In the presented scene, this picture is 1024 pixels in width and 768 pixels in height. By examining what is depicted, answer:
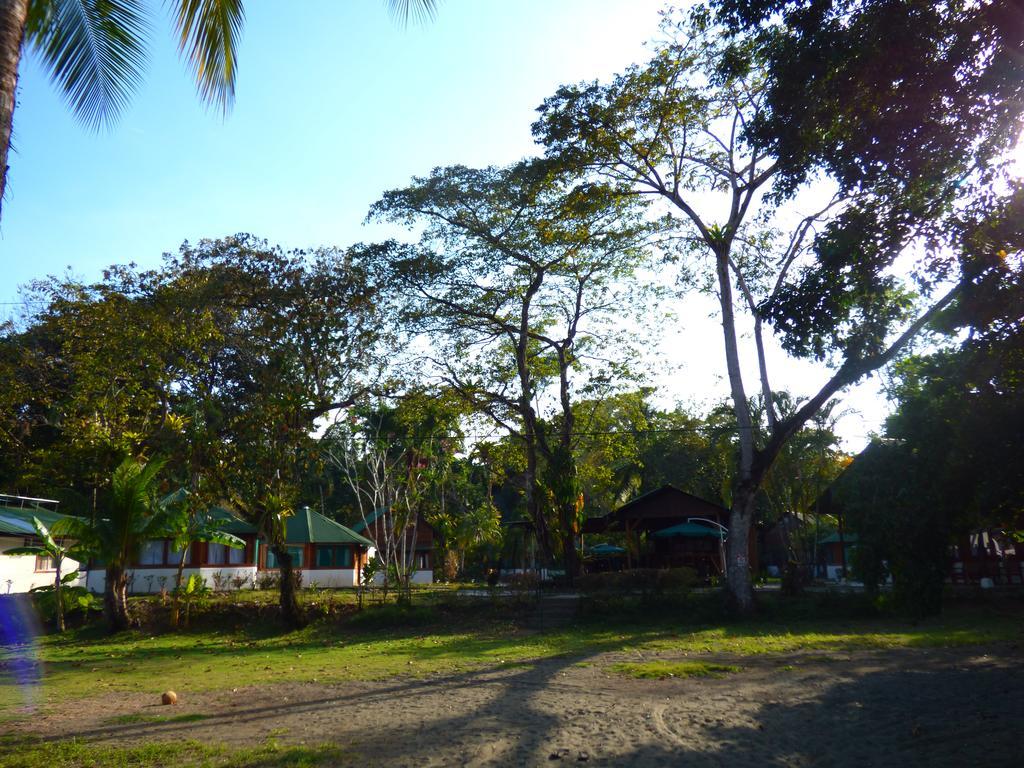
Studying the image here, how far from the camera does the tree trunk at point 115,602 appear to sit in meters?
21.2

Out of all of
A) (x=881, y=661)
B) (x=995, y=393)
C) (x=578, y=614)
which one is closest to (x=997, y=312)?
(x=995, y=393)

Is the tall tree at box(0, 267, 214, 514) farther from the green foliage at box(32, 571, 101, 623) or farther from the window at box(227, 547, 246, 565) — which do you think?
the window at box(227, 547, 246, 565)

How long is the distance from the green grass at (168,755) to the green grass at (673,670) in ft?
18.9

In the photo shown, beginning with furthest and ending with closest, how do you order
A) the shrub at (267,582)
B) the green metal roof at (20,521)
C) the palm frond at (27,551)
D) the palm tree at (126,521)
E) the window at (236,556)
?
the window at (236,556)
the shrub at (267,582)
the green metal roof at (20,521)
the palm frond at (27,551)
the palm tree at (126,521)

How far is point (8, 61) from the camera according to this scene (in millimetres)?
5453

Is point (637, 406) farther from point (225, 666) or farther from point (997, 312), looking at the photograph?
point (997, 312)

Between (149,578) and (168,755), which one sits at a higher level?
(149,578)

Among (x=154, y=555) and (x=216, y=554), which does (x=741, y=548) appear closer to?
(x=216, y=554)

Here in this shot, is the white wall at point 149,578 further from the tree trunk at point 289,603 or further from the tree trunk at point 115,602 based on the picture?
the tree trunk at point 289,603

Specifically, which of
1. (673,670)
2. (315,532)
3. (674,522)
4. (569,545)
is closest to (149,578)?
(315,532)

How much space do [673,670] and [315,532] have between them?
83.5 feet

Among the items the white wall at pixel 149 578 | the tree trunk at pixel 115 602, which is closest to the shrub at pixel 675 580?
the tree trunk at pixel 115 602

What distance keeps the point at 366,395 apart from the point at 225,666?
10.6 m

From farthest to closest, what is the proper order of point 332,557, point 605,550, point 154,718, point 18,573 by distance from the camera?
point 605,550, point 332,557, point 18,573, point 154,718
